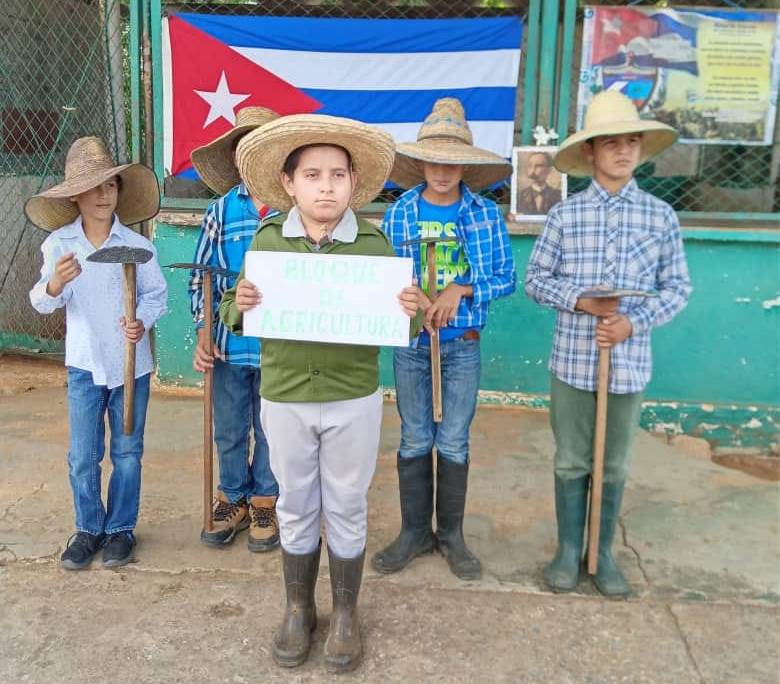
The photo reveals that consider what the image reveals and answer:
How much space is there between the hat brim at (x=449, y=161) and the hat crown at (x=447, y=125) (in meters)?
0.02

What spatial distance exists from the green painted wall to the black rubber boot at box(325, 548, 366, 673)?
2.77m

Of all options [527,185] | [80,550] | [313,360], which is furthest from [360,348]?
[527,185]

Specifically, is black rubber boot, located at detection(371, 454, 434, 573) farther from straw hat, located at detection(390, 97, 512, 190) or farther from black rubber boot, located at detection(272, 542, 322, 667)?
straw hat, located at detection(390, 97, 512, 190)

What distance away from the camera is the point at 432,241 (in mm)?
2777

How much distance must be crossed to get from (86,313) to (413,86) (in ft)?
9.13

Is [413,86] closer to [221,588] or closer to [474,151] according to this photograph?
[474,151]

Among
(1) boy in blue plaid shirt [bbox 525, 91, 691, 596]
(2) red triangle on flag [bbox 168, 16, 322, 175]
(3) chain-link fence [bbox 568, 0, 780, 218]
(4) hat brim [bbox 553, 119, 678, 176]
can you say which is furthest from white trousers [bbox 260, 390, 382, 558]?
(3) chain-link fence [bbox 568, 0, 780, 218]

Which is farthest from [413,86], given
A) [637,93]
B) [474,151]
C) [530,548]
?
[530,548]

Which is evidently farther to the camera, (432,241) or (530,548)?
(530,548)

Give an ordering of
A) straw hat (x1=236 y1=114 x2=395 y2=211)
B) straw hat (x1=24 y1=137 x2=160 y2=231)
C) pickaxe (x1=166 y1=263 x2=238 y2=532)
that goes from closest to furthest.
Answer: straw hat (x1=236 y1=114 x2=395 y2=211) → straw hat (x1=24 y1=137 x2=160 y2=231) → pickaxe (x1=166 y1=263 x2=238 y2=532)

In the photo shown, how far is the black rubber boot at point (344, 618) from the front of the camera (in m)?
2.54

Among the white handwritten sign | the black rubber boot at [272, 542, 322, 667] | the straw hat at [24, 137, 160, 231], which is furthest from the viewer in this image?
the straw hat at [24, 137, 160, 231]

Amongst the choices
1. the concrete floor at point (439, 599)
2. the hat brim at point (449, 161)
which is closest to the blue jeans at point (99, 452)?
the concrete floor at point (439, 599)

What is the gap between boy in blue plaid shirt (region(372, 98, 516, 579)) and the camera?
117 inches
